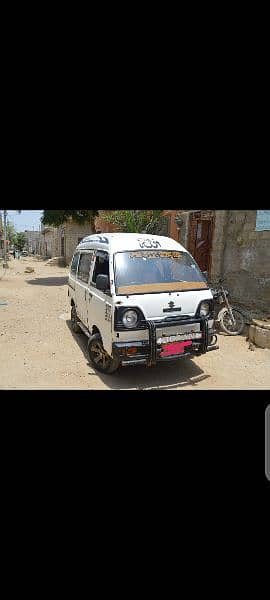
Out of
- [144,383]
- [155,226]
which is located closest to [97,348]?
[144,383]

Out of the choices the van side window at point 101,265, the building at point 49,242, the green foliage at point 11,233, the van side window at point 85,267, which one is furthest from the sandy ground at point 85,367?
the green foliage at point 11,233

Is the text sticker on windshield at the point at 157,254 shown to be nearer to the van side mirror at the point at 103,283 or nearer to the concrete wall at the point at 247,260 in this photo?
the van side mirror at the point at 103,283

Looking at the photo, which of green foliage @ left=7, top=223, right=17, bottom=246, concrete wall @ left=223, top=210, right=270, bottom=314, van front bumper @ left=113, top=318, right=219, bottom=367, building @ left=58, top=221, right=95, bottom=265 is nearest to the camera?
van front bumper @ left=113, top=318, right=219, bottom=367

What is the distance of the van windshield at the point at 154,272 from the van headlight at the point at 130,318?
0.24 metres

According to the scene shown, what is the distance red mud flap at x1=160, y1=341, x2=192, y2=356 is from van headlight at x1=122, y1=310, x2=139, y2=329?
416 mm

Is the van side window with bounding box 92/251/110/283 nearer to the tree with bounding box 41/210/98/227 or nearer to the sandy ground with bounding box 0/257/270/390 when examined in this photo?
the sandy ground with bounding box 0/257/270/390

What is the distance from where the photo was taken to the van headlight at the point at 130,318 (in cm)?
326

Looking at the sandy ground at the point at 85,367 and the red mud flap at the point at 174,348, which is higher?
the red mud flap at the point at 174,348

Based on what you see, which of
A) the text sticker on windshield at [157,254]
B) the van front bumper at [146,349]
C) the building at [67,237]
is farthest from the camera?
the building at [67,237]

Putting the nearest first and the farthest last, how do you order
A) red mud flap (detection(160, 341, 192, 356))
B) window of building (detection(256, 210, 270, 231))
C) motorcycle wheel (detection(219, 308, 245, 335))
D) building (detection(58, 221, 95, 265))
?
red mud flap (detection(160, 341, 192, 356)), motorcycle wheel (detection(219, 308, 245, 335)), window of building (detection(256, 210, 270, 231)), building (detection(58, 221, 95, 265))

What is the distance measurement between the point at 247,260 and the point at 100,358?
399cm

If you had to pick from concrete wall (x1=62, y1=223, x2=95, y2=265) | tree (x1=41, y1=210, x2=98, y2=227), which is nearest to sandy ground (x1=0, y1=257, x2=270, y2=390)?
tree (x1=41, y1=210, x2=98, y2=227)

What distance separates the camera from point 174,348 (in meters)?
3.39

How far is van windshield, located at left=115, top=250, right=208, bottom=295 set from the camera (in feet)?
11.4
